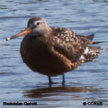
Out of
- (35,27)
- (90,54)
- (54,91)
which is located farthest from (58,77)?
(35,27)

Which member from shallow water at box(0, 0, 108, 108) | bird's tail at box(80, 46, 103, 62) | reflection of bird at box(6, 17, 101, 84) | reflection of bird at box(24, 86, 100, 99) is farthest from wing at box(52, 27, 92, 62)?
→ reflection of bird at box(24, 86, 100, 99)

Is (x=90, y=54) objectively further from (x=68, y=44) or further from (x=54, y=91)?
(x=54, y=91)

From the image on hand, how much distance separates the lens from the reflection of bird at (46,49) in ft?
34.9

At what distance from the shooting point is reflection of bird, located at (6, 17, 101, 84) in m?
10.6

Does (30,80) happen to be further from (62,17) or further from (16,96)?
(62,17)

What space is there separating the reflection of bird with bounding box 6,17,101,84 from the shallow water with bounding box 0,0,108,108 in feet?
1.01

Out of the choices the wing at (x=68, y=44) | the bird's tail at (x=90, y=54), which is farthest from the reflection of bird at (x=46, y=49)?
the bird's tail at (x=90, y=54)

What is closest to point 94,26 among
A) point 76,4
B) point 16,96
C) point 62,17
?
point 62,17

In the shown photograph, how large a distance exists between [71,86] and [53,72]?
A: 391mm

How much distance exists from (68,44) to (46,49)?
660 millimetres

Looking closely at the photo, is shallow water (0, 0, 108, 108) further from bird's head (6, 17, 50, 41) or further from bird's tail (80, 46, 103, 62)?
bird's head (6, 17, 50, 41)

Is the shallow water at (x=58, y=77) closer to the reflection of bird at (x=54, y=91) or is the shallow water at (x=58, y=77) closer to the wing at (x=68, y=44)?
the reflection of bird at (x=54, y=91)

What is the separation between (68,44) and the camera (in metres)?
11.2

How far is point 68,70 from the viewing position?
1105 cm
